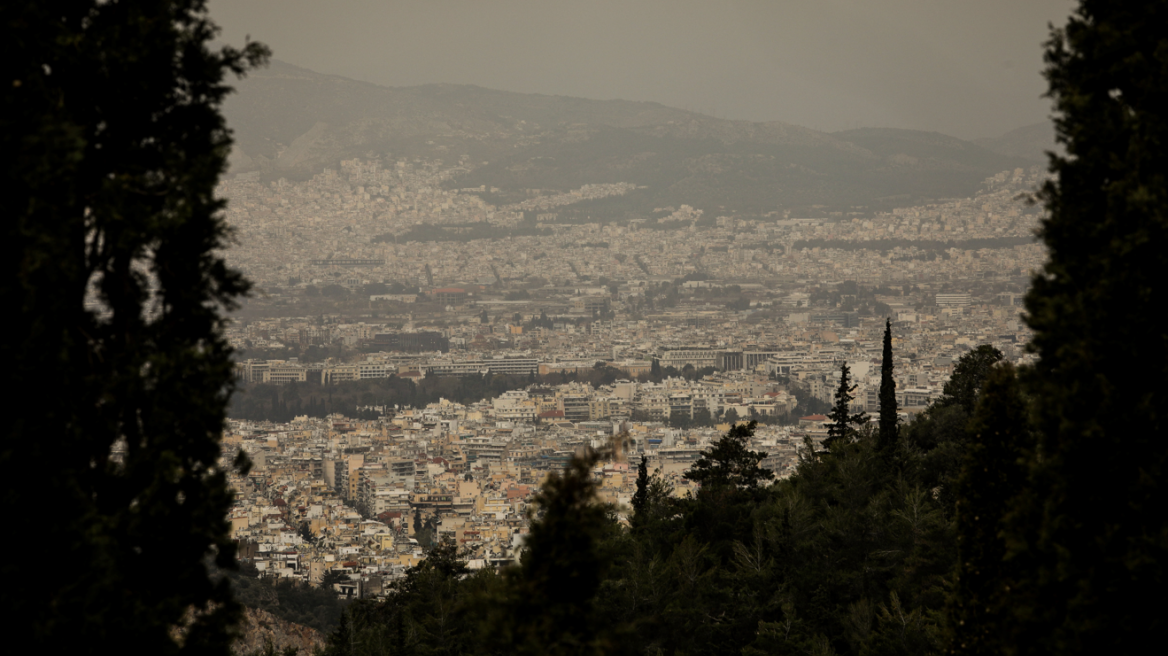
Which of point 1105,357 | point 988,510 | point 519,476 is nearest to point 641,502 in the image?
point 988,510

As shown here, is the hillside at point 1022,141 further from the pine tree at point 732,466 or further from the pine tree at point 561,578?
the pine tree at point 561,578

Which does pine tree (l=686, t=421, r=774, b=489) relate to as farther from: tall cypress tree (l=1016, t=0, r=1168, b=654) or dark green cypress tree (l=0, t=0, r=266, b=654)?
dark green cypress tree (l=0, t=0, r=266, b=654)

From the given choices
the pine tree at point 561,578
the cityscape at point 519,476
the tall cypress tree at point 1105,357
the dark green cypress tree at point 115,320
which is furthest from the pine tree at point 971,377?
the dark green cypress tree at point 115,320

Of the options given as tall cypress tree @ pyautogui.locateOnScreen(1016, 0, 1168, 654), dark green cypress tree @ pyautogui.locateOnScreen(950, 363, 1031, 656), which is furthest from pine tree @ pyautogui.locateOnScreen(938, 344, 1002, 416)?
tall cypress tree @ pyautogui.locateOnScreen(1016, 0, 1168, 654)

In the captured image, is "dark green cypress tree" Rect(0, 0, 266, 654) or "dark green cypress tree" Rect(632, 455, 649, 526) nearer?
"dark green cypress tree" Rect(0, 0, 266, 654)

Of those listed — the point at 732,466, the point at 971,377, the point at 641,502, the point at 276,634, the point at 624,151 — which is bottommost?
the point at 276,634

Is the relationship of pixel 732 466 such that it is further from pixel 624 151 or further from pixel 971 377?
pixel 624 151

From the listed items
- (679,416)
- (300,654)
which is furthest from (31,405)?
(679,416)
